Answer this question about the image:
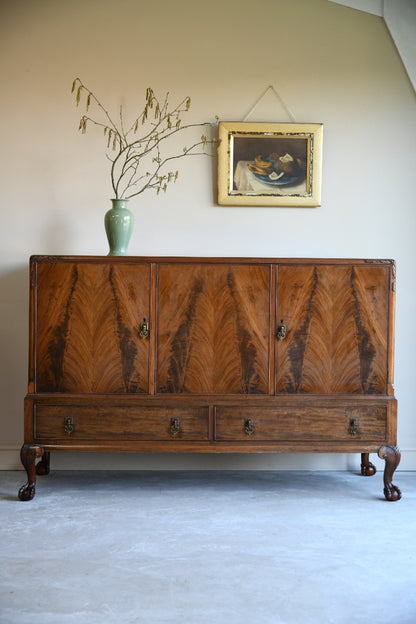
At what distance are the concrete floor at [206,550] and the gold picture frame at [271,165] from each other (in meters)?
1.62

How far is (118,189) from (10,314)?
0.97 m

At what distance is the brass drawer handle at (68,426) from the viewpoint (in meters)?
3.29

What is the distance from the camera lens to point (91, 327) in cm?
329

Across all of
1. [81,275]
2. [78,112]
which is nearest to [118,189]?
[78,112]

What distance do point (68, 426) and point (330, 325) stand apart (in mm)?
1413

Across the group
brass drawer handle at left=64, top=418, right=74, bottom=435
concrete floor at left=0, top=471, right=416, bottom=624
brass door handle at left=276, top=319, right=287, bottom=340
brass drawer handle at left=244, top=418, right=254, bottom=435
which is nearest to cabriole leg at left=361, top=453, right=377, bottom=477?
concrete floor at left=0, top=471, right=416, bottom=624

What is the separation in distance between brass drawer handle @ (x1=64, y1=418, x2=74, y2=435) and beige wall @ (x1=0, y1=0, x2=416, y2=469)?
624mm

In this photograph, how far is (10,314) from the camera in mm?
3859

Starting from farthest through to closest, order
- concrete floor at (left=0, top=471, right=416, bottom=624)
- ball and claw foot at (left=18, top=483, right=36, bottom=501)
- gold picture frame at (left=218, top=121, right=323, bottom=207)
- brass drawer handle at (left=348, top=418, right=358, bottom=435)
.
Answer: gold picture frame at (left=218, top=121, right=323, bottom=207) → brass drawer handle at (left=348, top=418, right=358, bottom=435) → ball and claw foot at (left=18, top=483, right=36, bottom=501) → concrete floor at (left=0, top=471, right=416, bottom=624)

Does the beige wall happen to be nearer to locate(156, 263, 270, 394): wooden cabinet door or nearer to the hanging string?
the hanging string

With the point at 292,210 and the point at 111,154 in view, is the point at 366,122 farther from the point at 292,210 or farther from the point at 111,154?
the point at 111,154

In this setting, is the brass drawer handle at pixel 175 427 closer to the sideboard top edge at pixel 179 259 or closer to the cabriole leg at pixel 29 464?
the cabriole leg at pixel 29 464

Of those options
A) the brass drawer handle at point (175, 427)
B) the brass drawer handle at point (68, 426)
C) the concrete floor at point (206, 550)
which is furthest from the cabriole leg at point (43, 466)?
the brass drawer handle at point (175, 427)

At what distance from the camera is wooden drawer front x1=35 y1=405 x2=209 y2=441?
3.29 meters
